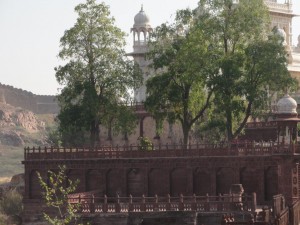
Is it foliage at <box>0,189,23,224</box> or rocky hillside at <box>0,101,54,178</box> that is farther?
rocky hillside at <box>0,101,54,178</box>

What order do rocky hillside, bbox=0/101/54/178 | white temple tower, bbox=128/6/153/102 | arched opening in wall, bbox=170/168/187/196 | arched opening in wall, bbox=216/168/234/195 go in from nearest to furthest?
arched opening in wall, bbox=216/168/234/195 → arched opening in wall, bbox=170/168/187/196 → white temple tower, bbox=128/6/153/102 → rocky hillside, bbox=0/101/54/178

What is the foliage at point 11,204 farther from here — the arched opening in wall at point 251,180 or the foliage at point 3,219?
the arched opening in wall at point 251,180

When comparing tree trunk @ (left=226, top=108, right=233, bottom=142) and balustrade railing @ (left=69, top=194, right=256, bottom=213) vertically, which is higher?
tree trunk @ (left=226, top=108, right=233, bottom=142)

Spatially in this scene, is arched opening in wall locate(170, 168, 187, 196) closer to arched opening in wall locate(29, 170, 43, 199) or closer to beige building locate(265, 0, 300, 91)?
arched opening in wall locate(29, 170, 43, 199)

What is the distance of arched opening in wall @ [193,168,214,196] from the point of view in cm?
6950

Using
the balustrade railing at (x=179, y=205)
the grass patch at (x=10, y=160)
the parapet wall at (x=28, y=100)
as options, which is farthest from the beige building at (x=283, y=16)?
the parapet wall at (x=28, y=100)

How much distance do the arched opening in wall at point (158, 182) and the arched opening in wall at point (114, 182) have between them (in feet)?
5.64

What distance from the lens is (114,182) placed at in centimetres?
7206

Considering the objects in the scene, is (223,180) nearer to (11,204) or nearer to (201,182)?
(201,182)

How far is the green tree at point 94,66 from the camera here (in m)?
75.8

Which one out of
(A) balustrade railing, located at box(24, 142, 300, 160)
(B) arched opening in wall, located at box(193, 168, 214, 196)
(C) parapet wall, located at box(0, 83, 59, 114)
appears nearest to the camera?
(A) balustrade railing, located at box(24, 142, 300, 160)

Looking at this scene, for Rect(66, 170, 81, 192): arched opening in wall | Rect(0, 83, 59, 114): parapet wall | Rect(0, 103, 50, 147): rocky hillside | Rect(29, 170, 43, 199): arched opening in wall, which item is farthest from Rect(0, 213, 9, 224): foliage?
→ Rect(0, 83, 59, 114): parapet wall

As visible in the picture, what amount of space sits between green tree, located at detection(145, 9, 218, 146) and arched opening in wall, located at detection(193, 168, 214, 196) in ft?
11.5

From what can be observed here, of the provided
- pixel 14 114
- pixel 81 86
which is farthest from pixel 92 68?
pixel 14 114
